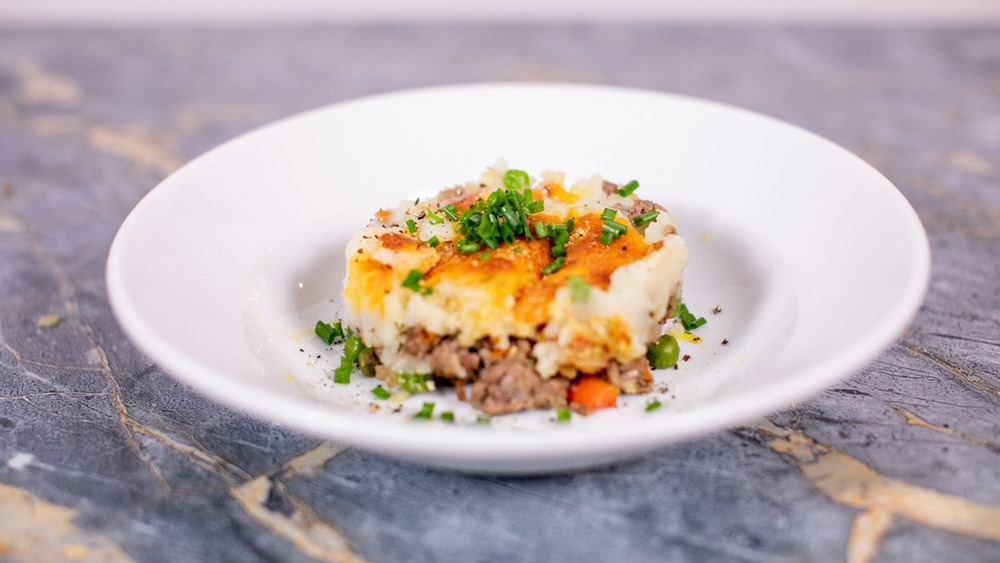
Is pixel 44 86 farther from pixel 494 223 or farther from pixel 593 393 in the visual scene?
pixel 593 393

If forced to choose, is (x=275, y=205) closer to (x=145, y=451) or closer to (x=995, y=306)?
(x=145, y=451)

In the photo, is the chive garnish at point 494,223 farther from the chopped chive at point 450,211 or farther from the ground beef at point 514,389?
the ground beef at point 514,389

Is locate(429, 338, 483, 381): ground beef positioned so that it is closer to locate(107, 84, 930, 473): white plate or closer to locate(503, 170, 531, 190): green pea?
locate(107, 84, 930, 473): white plate

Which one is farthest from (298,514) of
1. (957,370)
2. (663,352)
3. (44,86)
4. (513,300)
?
(44,86)

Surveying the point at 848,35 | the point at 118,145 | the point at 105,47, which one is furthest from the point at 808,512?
the point at 105,47

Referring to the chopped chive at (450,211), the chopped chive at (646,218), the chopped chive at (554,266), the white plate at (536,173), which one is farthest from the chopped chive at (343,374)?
the chopped chive at (646,218)

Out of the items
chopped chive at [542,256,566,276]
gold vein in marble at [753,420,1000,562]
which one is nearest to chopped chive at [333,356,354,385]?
chopped chive at [542,256,566,276]
